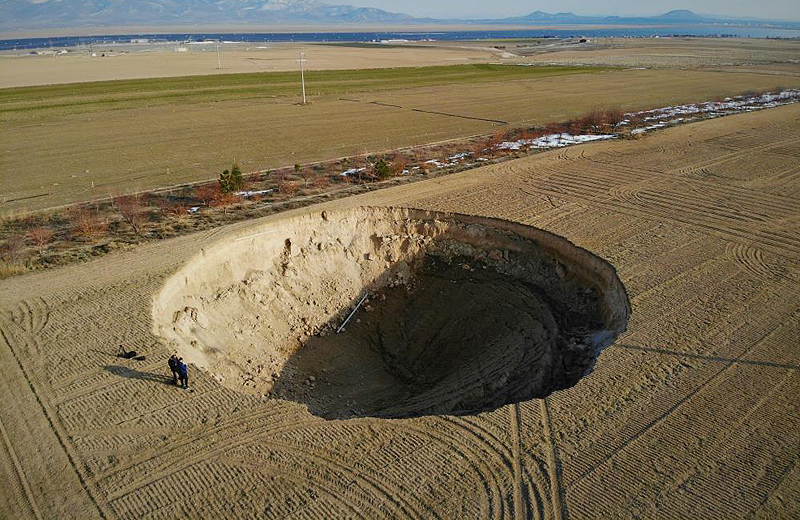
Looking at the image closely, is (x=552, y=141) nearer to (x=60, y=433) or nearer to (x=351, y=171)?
(x=351, y=171)

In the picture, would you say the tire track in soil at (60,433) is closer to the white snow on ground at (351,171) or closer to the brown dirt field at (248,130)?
the brown dirt field at (248,130)

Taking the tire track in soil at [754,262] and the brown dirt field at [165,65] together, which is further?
the brown dirt field at [165,65]

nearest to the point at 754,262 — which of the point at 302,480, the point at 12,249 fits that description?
the point at 302,480

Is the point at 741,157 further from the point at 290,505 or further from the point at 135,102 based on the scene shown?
the point at 135,102

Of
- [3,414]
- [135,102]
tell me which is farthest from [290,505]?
[135,102]

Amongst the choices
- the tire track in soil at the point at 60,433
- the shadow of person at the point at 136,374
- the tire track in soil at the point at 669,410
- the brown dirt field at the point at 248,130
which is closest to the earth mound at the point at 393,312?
the shadow of person at the point at 136,374

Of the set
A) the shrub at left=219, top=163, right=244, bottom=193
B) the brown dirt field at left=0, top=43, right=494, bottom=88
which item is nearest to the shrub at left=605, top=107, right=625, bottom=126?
the shrub at left=219, top=163, right=244, bottom=193
